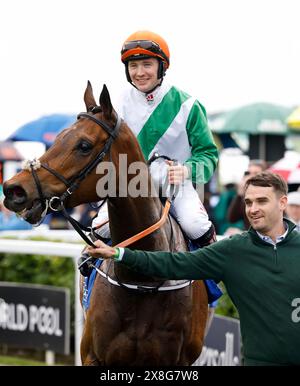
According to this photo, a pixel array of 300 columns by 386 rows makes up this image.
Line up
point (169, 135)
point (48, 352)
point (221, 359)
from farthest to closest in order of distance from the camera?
point (48, 352), point (221, 359), point (169, 135)

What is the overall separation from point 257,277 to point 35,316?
4698mm

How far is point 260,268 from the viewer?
380 cm

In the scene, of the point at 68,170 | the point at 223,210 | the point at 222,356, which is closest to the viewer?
the point at 68,170

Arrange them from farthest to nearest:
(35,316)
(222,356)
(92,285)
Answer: (35,316) < (222,356) < (92,285)

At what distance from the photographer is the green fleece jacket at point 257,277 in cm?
375


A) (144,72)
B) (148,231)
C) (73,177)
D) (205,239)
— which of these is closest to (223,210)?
(205,239)

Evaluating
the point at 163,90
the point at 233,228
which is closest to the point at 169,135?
the point at 163,90

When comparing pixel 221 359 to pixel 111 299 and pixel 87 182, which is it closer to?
pixel 111 299

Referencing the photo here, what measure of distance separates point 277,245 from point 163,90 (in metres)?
1.55

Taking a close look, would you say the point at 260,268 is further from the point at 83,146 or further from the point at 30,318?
the point at 30,318

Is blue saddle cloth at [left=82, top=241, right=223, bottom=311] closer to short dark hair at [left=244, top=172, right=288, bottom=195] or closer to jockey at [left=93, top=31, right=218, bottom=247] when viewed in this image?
jockey at [left=93, top=31, right=218, bottom=247]

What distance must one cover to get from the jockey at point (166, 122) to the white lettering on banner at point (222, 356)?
73.5 inches

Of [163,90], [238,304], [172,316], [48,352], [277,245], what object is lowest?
[48,352]

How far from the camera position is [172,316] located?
184 inches
